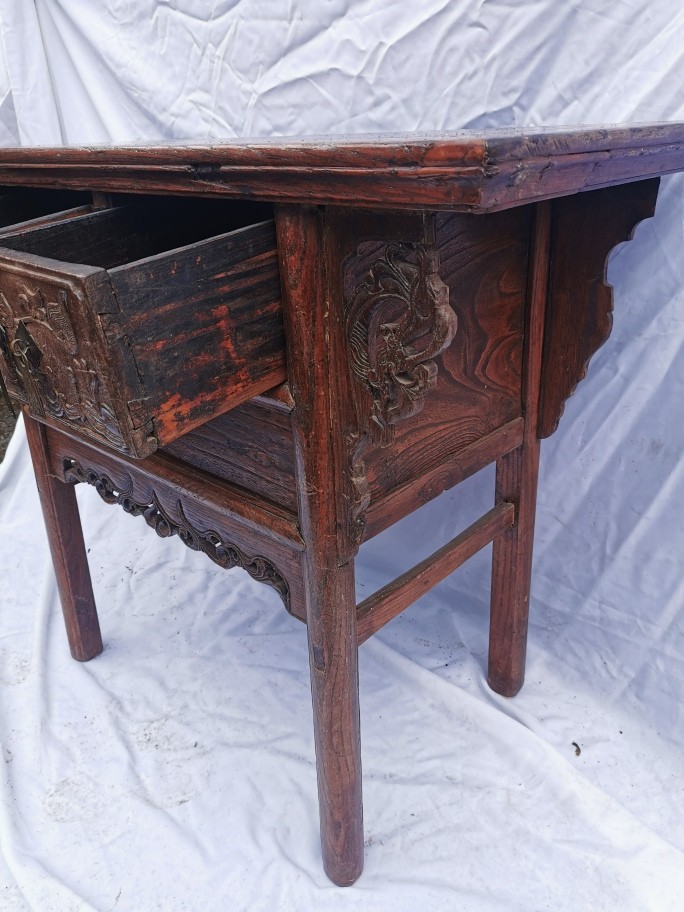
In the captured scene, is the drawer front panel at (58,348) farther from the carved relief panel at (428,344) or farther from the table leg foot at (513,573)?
the table leg foot at (513,573)

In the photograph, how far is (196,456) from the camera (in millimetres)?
1084

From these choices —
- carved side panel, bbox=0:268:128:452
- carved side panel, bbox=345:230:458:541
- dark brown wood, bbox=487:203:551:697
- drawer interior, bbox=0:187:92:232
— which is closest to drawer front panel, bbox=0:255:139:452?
carved side panel, bbox=0:268:128:452

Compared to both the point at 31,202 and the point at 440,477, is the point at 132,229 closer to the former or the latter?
the point at 31,202

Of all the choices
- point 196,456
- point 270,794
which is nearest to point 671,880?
point 270,794

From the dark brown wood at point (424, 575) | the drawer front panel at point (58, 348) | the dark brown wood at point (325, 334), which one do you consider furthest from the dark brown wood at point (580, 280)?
the drawer front panel at point (58, 348)

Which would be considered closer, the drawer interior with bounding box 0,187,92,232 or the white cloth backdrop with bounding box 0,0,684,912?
the white cloth backdrop with bounding box 0,0,684,912

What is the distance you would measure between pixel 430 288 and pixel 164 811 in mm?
957

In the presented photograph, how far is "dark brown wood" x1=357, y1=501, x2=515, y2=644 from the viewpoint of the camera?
3.44 ft

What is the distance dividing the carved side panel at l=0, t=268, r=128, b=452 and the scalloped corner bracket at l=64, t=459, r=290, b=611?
1.07 feet

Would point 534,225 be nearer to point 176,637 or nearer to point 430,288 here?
point 430,288

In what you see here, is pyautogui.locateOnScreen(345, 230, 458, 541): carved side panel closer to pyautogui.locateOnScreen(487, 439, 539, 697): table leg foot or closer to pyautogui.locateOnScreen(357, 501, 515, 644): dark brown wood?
pyautogui.locateOnScreen(357, 501, 515, 644): dark brown wood

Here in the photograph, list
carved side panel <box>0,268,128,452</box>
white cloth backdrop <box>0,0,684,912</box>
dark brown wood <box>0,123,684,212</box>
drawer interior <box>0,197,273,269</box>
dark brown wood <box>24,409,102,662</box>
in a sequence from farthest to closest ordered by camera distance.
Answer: dark brown wood <box>24,409,102,662</box> → white cloth backdrop <box>0,0,684,912</box> → drawer interior <box>0,197,273,269</box> → carved side panel <box>0,268,128,452</box> → dark brown wood <box>0,123,684,212</box>

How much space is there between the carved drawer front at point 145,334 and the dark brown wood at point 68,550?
551 millimetres

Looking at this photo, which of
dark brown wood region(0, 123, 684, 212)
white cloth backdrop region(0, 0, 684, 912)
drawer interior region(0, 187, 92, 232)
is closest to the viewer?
dark brown wood region(0, 123, 684, 212)
